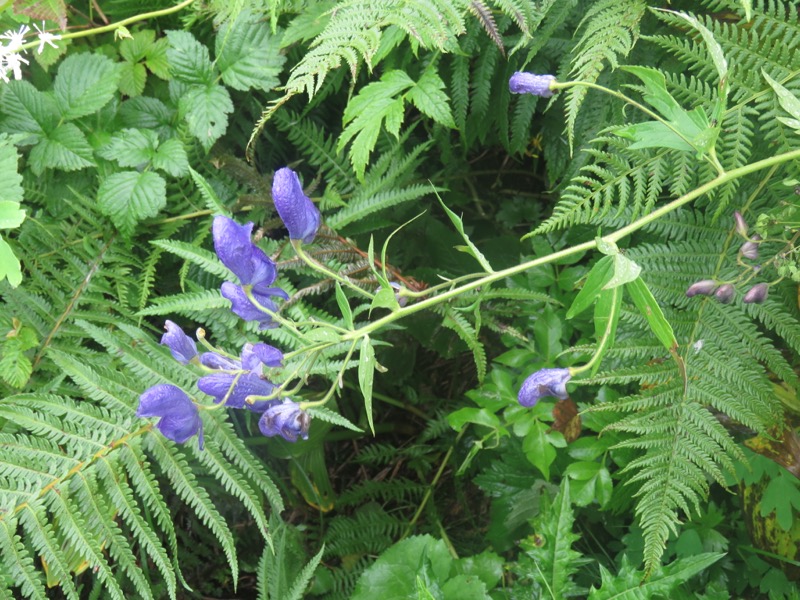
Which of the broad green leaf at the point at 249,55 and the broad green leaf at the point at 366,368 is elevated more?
the broad green leaf at the point at 249,55

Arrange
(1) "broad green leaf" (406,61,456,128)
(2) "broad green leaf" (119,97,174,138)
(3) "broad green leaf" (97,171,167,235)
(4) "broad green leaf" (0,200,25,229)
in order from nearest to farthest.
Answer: (4) "broad green leaf" (0,200,25,229) → (1) "broad green leaf" (406,61,456,128) → (3) "broad green leaf" (97,171,167,235) → (2) "broad green leaf" (119,97,174,138)

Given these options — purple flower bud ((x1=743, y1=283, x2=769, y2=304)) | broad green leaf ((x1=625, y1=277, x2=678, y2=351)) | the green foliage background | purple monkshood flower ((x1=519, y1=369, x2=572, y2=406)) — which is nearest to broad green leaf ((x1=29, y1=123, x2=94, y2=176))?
the green foliage background

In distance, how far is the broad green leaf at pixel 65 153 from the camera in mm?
1597

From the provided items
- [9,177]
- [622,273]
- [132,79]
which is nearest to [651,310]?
[622,273]

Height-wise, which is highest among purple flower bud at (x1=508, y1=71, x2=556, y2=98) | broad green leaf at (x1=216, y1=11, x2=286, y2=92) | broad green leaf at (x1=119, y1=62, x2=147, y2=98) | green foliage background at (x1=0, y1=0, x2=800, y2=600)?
purple flower bud at (x1=508, y1=71, x2=556, y2=98)

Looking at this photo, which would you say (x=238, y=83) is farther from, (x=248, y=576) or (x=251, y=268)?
(x=248, y=576)

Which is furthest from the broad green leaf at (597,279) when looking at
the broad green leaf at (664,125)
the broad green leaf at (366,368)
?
the broad green leaf at (366,368)

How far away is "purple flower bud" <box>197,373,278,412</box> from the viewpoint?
108 cm

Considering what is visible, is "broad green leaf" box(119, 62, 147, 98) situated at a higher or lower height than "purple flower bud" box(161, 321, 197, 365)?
higher

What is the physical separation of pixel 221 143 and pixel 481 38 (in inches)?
26.9

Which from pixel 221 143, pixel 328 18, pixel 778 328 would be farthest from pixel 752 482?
pixel 221 143

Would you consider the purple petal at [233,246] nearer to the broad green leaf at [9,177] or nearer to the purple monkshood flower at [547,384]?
the purple monkshood flower at [547,384]

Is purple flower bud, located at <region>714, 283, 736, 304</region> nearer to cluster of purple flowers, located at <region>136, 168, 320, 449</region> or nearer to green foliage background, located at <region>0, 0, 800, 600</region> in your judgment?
green foliage background, located at <region>0, 0, 800, 600</region>

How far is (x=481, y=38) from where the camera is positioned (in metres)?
1.61
